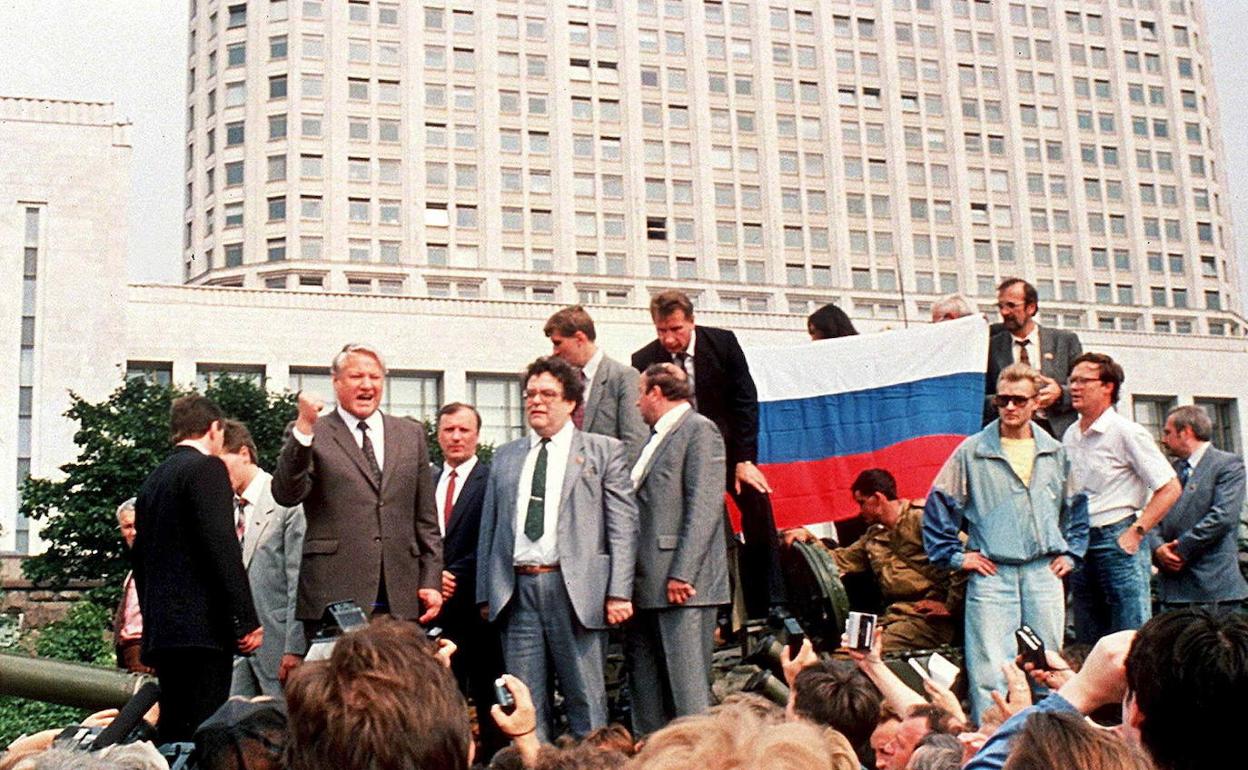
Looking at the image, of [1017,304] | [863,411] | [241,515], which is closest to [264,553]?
[241,515]

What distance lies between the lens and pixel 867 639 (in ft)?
16.8

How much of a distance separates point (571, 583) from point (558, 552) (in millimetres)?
165

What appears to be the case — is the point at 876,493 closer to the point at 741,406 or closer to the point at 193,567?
the point at 741,406

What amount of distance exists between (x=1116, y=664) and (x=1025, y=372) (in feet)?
18.3

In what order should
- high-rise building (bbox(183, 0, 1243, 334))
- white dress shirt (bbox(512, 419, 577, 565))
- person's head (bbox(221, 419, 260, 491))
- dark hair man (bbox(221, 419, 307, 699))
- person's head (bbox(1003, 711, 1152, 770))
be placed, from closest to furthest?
person's head (bbox(1003, 711, 1152, 770)) < white dress shirt (bbox(512, 419, 577, 565)) < dark hair man (bbox(221, 419, 307, 699)) < person's head (bbox(221, 419, 260, 491)) < high-rise building (bbox(183, 0, 1243, 334))

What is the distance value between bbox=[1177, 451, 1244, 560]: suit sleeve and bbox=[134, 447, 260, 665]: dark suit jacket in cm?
533

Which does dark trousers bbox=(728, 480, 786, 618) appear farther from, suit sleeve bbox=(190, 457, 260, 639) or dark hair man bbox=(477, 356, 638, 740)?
suit sleeve bbox=(190, 457, 260, 639)

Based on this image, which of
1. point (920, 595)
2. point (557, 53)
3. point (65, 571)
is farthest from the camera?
point (557, 53)

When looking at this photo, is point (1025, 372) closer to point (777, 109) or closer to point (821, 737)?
point (821, 737)

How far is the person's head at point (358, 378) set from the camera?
7566 millimetres

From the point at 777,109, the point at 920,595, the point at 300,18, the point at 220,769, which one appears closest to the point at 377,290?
the point at 300,18

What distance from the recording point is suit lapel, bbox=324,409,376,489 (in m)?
7.58

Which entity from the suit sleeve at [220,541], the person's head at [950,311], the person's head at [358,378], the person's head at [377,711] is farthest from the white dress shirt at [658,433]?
the person's head at [377,711]

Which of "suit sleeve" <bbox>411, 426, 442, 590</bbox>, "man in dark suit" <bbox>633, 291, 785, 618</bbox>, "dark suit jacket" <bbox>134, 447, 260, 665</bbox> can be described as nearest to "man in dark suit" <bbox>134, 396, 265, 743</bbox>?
"dark suit jacket" <bbox>134, 447, 260, 665</bbox>
